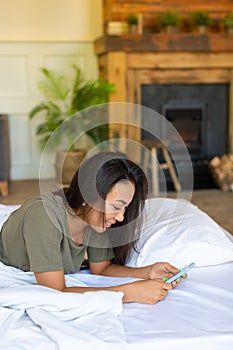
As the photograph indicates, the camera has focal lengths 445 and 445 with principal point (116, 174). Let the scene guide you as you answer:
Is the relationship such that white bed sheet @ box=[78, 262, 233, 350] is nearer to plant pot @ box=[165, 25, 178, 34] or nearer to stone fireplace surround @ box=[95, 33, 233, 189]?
stone fireplace surround @ box=[95, 33, 233, 189]

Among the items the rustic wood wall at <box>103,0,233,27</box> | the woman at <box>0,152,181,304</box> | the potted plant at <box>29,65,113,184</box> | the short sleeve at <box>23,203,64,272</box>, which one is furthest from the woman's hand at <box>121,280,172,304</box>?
the rustic wood wall at <box>103,0,233,27</box>

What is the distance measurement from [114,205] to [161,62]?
3122 mm

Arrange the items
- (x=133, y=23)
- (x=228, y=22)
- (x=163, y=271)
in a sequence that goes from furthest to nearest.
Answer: (x=228, y=22) < (x=133, y=23) < (x=163, y=271)

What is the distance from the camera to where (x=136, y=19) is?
3967 millimetres

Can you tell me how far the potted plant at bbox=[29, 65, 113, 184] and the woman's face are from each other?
244 cm

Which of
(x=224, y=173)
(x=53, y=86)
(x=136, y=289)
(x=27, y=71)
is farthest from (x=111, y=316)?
(x=27, y=71)

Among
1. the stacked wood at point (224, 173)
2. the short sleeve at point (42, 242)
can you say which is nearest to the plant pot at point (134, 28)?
the stacked wood at point (224, 173)

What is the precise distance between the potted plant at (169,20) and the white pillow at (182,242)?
272 centimetres

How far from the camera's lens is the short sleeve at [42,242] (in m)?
1.19

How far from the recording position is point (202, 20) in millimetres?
4082

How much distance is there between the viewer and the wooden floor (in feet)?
10.7

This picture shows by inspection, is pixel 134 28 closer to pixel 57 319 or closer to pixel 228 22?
pixel 228 22

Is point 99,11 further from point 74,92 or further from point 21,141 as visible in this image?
point 21,141

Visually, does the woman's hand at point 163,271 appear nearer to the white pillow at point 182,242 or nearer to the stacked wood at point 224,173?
the white pillow at point 182,242
